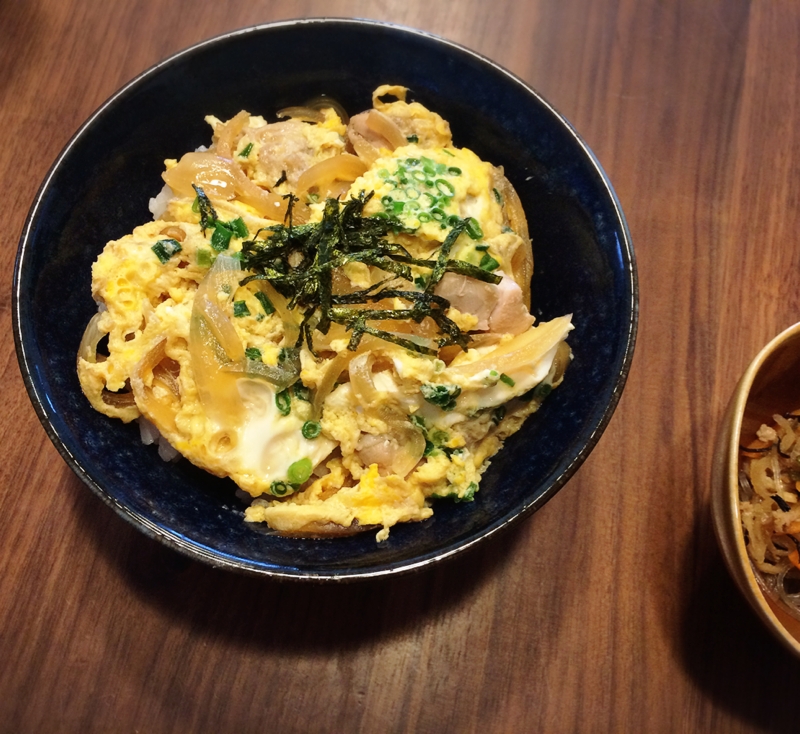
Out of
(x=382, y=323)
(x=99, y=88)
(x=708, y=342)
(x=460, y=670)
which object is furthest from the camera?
(x=99, y=88)

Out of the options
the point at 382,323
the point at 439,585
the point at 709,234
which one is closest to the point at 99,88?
the point at 382,323

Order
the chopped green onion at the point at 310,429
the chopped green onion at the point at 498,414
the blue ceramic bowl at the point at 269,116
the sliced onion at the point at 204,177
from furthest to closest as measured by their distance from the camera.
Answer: the sliced onion at the point at 204,177 < the chopped green onion at the point at 498,414 < the chopped green onion at the point at 310,429 < the blue ceramic bowl at the point at 269,116

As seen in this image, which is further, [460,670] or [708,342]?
[708,342]

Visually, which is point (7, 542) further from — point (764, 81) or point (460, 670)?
point (764, 81)

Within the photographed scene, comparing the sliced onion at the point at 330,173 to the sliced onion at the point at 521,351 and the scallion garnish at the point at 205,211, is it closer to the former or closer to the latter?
the scallion garnish at the point at 205,211

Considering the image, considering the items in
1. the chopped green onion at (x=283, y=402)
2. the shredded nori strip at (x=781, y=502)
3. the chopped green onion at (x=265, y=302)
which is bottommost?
the chopped green onion at (x=283, y=402)

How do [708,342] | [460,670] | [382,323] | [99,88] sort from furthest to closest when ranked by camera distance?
1. [99,88]
2. [708,342]
3. [460,670]
4. [382,323]

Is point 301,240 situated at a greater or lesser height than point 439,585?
greater

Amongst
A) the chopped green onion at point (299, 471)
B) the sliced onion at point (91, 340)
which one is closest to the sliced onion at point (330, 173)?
the sliced onion at point (91, 340)
